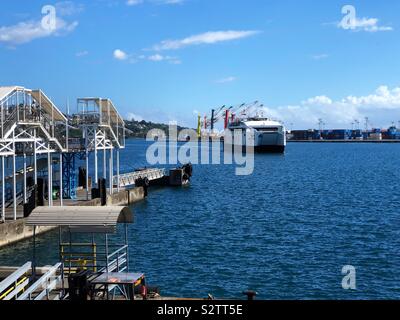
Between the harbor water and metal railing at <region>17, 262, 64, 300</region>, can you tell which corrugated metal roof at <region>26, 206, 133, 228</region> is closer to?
metal railing at <region>17, 262, 64, 300</region>

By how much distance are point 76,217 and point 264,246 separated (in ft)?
52.7

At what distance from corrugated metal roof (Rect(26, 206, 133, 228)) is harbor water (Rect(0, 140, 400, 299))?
6.59m

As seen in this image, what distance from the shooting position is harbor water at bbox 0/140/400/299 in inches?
862

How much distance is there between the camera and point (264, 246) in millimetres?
29281

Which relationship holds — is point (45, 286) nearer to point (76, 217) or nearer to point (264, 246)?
point (76, 217)

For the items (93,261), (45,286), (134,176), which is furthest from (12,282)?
(134,176)

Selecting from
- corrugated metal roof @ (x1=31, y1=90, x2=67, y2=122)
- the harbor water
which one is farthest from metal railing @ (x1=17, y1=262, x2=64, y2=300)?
corrugated metal roof @ (x1=31, y1=90, x2=67, y2=122)

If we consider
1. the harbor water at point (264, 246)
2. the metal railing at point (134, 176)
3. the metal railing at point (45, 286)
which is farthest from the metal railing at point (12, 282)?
the metal railing at point (134, 176)
